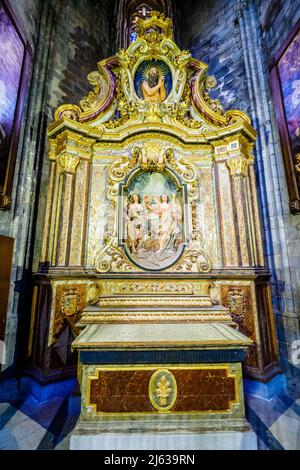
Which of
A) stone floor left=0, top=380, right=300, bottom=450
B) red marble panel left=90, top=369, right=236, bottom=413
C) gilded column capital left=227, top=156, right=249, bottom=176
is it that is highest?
gilded column capital left=227, top=156, right=249, bottom=176

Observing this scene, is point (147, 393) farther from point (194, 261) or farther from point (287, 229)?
point (287, 229)

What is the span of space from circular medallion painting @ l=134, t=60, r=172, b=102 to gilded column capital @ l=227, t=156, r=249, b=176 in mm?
1974

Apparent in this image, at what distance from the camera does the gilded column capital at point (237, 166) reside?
4.13 m

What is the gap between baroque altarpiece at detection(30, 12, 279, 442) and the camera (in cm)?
345

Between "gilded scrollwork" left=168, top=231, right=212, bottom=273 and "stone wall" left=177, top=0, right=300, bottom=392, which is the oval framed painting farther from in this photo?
"stone wall" left=177, top=0, right=300, bottom=392

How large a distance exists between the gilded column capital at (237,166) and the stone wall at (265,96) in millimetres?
702

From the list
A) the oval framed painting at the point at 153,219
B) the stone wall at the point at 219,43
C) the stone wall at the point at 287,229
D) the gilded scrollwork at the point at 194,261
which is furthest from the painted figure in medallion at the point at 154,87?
the gilded scrollwork at the point at 194,261

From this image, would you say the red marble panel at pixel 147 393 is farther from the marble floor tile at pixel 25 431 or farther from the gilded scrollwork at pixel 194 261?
the gilded scrollwork at pixel 194 261

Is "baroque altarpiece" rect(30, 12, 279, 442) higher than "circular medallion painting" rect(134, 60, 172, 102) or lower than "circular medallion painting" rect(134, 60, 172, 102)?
lower

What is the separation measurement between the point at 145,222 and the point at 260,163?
108 inches

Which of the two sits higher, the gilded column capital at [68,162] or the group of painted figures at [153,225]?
the gilded column capital at [68,162]

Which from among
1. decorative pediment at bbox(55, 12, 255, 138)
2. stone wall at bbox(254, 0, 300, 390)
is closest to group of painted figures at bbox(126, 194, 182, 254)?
decorative pediment at bbox(55, 12, 255, 138)
